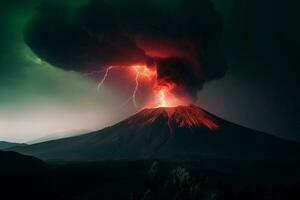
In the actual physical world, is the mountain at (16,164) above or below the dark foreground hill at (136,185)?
above

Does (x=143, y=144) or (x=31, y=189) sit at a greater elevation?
(x=143, y=144)

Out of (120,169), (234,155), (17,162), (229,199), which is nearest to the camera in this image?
(229,199)

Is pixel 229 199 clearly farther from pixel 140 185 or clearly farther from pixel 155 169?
pixel 140 185

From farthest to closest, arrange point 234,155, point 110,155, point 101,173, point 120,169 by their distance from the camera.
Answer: point 234,155, point 110,155, point 120,169, point 101,173

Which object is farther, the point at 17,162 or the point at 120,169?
the point at 120,169

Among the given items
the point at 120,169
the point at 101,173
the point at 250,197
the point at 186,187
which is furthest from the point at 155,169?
the point at 120,169

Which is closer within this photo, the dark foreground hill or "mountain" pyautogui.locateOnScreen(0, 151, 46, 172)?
the dark foreground hill

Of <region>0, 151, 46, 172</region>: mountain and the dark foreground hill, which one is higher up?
<region>0, 151, 46, 172</region>: mountain

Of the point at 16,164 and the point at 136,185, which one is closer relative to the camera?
the point at 136,185

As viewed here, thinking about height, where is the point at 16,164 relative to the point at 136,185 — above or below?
above

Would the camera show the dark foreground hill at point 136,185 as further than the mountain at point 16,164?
No
